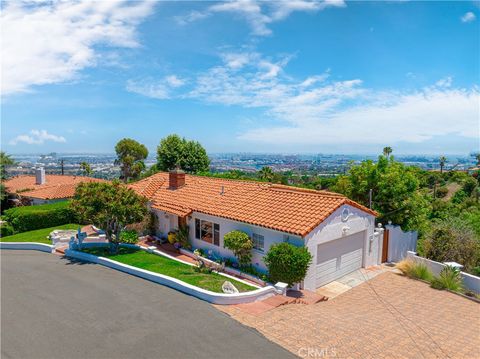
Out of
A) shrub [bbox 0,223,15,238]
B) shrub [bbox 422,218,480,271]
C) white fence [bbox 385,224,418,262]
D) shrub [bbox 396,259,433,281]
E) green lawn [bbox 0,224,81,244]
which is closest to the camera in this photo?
shrub [bbox 396,259,433,281]

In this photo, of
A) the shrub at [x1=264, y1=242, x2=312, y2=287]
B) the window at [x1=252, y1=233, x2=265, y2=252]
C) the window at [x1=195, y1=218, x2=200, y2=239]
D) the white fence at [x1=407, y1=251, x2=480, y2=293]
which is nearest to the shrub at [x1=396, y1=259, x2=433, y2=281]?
the white fence at [x1=407, y1=251, x2=480, y2=293]

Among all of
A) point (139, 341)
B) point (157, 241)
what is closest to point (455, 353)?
point (139, 341)

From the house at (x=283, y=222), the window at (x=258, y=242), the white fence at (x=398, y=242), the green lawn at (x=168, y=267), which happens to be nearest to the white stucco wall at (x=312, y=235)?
the house at (x=283, y=222)

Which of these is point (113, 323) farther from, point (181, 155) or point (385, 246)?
point (181, 155)

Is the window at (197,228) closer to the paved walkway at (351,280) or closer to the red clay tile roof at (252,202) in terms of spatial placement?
the red clay tile roof at (252,202)

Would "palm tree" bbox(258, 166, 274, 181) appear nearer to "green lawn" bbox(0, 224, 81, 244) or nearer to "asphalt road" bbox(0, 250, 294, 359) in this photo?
"green lawn" bbox(0, 224, 81, 244)

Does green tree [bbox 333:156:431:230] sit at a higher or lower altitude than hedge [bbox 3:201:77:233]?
higher

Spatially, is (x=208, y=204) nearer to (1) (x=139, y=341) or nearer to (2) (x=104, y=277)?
(2) (x=104, y=277)

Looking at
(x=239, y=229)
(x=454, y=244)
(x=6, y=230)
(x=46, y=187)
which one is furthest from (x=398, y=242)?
(x=46, y=187)

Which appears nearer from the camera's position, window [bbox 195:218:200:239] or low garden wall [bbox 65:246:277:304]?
low garden wall [bbox 65:246:277:304]
